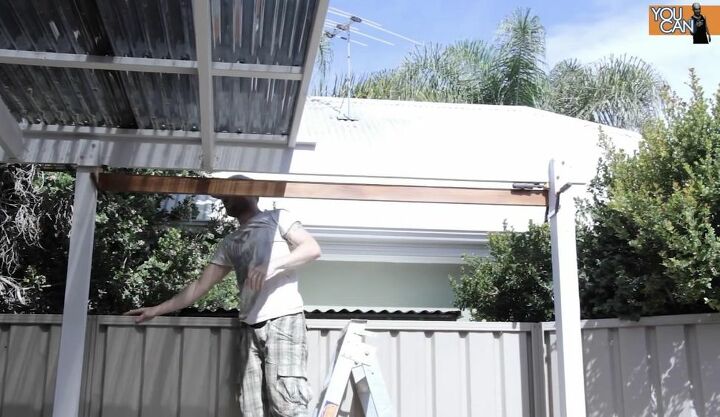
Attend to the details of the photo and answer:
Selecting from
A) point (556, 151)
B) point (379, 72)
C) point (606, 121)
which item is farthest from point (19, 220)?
point (606, 121)

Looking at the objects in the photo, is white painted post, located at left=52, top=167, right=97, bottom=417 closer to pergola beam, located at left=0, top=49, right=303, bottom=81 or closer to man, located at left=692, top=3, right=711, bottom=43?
pergola beam, located at left=0, top=49, right=303, bottom=81

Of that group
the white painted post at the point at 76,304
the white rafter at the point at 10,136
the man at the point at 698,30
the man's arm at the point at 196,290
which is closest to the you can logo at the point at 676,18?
the man at the point at 698,30

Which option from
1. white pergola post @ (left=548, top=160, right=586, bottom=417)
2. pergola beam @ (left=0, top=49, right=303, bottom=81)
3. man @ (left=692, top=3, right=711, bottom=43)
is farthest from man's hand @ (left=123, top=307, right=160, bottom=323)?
man @ (left=692, top=3, right=711, bottom=43)

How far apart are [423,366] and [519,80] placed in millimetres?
16144

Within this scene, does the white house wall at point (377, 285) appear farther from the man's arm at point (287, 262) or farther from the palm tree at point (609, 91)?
the palm tree at point (609, 91)

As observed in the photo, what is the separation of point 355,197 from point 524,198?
35.3 inches

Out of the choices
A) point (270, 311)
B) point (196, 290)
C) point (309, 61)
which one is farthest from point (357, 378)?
point (309, 61)

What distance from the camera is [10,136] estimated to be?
348 centimetres

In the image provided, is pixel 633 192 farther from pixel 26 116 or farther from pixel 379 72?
pixel 379 72

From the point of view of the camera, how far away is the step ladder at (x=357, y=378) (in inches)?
138

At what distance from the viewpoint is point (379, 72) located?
20.4 metres

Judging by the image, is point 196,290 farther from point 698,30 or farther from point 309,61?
point 698,30

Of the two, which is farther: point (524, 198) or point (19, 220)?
point (19, 220)

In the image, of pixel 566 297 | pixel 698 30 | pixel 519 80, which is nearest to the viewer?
pixel 566 297
